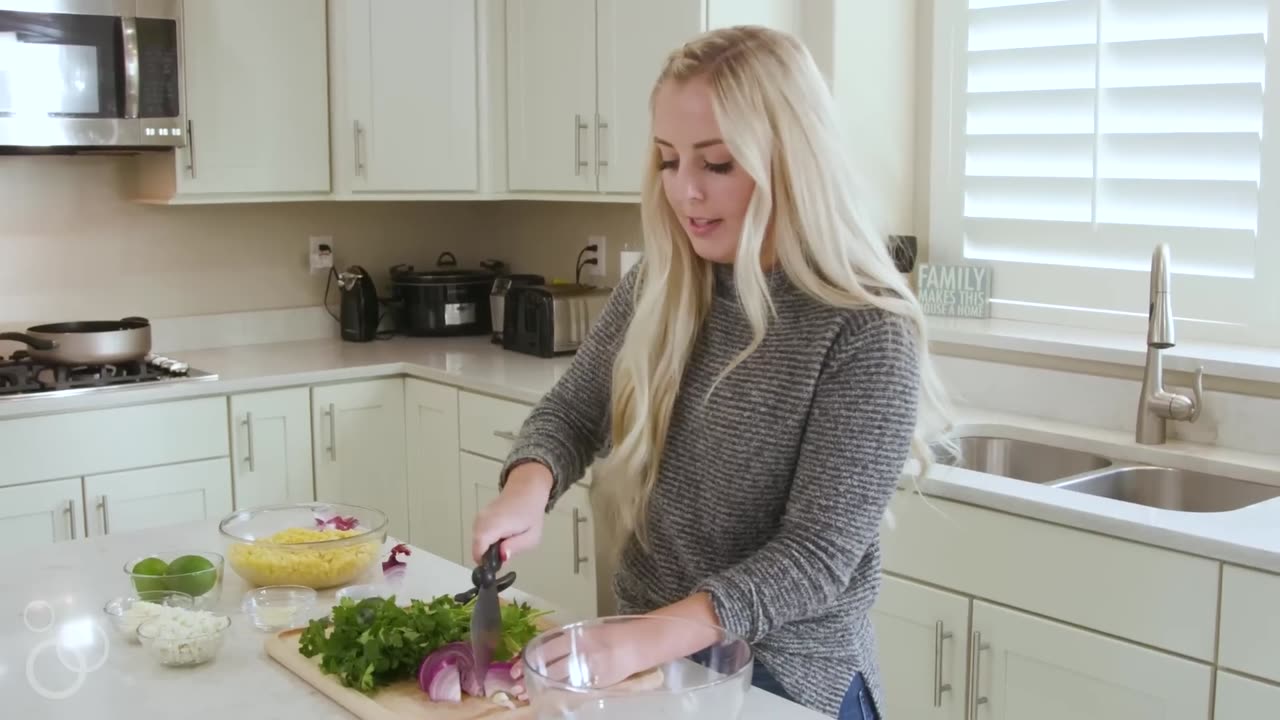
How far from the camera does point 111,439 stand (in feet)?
10.3

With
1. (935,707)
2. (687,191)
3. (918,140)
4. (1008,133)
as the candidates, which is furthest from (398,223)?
(687,191)

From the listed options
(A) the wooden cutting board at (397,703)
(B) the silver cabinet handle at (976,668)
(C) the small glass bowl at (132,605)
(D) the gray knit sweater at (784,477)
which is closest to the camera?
(A) the wooden cutting board at (397,703)

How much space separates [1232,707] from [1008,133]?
162 cm

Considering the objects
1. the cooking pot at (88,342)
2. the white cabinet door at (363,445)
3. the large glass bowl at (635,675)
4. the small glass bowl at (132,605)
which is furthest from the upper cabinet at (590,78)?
the large glass bowl at (635,675)

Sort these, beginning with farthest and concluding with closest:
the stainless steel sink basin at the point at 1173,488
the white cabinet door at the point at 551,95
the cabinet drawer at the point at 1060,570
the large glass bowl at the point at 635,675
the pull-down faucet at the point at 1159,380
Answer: the white cabinet door at the point at 551,95 < the pull-down faucet at the point at 1159,380 < the stainless steel sink basin at the point at 1173,488 < the cabinet drawer at the point at 1060,570 < the large glass bowl at the point at 635,675

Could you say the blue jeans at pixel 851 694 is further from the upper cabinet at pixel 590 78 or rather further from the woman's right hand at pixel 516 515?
the upper cabinet at pixel 590 78

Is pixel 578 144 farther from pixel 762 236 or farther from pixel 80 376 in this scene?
pixel 762 236

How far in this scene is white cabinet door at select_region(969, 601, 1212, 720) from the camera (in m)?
1.98

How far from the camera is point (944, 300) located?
3250mm

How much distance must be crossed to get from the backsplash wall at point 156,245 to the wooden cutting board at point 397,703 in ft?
8.36

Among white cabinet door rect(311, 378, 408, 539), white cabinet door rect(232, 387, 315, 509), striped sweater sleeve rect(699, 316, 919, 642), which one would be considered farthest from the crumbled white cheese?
white cabinet door rect(311, 378, 408, 539)

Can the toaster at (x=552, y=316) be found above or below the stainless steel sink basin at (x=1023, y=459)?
above

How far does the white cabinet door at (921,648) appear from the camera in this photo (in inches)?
89.4

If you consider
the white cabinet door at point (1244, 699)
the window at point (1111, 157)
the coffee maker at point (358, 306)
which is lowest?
the white cabinet door at point (1244, 699)
